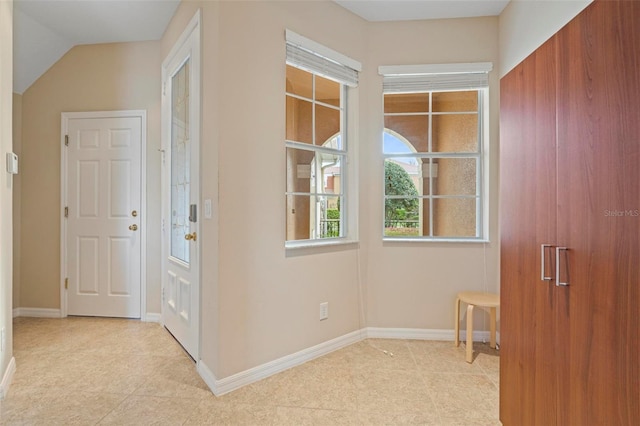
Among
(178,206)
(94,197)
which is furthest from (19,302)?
(178,206)

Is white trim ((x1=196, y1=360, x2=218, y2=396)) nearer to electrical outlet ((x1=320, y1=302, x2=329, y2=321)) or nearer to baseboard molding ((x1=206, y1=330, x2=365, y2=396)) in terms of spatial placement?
→ baseboard molding ((x1=206, y1=330, x2=365, y2=396))

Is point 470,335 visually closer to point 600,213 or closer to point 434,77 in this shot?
point 600,213

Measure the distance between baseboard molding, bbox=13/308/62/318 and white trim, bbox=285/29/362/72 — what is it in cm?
335

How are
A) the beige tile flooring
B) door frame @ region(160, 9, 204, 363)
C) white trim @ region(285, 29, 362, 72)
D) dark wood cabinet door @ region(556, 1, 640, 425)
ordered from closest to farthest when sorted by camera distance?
dark wood cabinet door @ region(556, 1, 640, 425) < the beige tile flooring < door frame @ region(160, 9, 204, 363) < white trim @ region(285, 29, 362, 72)

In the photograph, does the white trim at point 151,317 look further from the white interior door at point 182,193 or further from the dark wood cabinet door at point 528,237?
the dark wood cabinet door at point 528,237

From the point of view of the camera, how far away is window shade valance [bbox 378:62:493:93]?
282 cm

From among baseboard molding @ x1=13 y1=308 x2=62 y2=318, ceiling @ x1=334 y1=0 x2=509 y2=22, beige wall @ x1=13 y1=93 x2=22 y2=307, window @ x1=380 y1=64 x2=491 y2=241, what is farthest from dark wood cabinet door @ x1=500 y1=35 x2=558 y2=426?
beige wall @ x1=13 y1=93 x2=22 y2=307

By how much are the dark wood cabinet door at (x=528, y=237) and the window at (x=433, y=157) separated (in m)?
1.34

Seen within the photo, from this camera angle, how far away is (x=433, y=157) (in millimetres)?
Answer: 2941

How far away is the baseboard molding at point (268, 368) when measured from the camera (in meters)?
2.00

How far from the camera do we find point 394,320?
114 inches

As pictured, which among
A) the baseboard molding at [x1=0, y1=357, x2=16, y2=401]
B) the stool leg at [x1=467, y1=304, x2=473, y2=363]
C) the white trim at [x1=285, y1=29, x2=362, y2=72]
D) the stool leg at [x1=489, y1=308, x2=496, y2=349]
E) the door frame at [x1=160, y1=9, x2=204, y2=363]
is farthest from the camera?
the stool leg at [x1=489, y1=308, x2=496, y2=349]

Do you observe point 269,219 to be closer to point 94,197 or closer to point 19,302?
point 94,197

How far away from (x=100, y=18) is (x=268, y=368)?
311 cm
